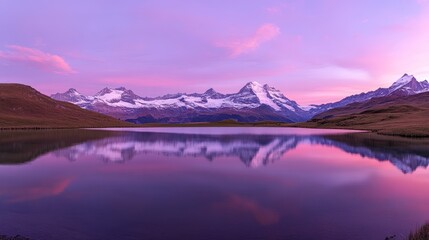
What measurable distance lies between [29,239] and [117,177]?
17.4 m

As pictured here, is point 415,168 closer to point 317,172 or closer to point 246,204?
point 317,172

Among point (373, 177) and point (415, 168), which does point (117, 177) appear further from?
point (415, 168)

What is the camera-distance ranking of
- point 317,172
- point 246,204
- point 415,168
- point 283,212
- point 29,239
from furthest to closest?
1. point 415,168
2. point 317,172
3. point 246,204
4. point 283,212
5. point 29,239

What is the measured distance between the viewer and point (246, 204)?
947 inches

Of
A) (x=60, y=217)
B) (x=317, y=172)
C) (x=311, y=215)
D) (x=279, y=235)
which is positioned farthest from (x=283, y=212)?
(x=317, y=172)

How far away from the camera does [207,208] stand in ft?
74.7

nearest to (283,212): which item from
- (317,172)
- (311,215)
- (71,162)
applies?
(311,215)

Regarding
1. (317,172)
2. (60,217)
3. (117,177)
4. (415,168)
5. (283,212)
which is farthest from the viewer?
(415,168)

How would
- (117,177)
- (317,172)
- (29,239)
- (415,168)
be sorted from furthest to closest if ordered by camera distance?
1. (415,168)
2. (317,172)
3. (117,177)
4. (29,239)

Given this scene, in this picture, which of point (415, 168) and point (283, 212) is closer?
point (283, 212)

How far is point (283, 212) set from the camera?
72.6 ft

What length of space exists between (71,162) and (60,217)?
25.9 metres

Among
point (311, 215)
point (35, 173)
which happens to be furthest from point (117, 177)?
point (311, 215)

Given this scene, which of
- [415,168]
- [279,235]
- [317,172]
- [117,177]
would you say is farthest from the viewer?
[415,168]
